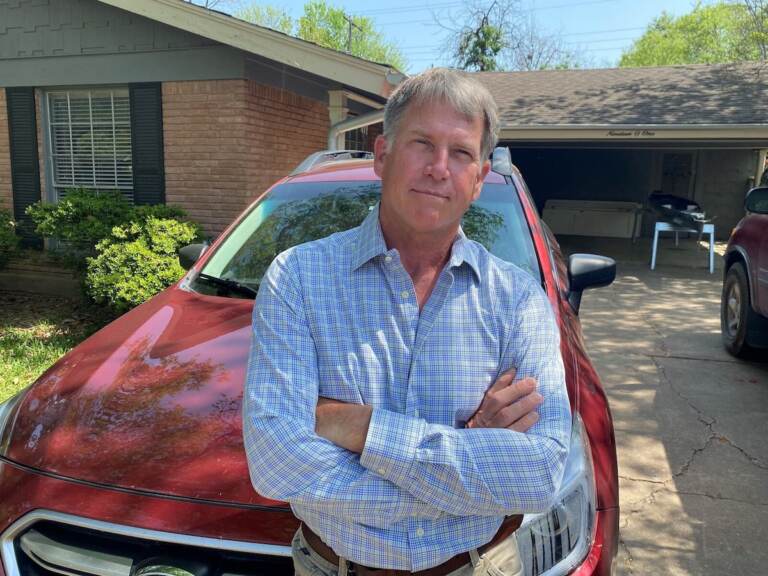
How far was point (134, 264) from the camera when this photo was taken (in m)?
6.26

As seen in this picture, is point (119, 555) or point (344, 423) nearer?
point (344, 423)

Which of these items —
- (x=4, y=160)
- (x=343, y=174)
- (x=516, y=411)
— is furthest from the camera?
(x=4, y=160)

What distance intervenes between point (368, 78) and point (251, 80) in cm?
216

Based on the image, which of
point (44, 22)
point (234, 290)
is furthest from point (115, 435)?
point (44, 22)

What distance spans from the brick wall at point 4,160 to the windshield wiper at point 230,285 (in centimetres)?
725

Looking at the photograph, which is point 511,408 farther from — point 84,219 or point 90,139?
point 90,139

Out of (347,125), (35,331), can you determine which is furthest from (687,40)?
(35,331)

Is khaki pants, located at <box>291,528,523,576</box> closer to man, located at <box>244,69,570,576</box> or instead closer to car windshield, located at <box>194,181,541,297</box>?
man, located at <box>244,69,570,576</box>

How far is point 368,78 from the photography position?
610cm

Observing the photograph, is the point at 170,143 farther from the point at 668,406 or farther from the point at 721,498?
the point at 721,498

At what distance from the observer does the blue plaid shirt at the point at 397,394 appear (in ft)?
4.17

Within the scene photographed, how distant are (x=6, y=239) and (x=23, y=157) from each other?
1.47 metres

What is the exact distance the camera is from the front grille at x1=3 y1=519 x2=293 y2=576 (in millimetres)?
1633

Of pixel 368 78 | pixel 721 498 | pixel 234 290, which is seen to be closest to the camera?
pixel 234 290
